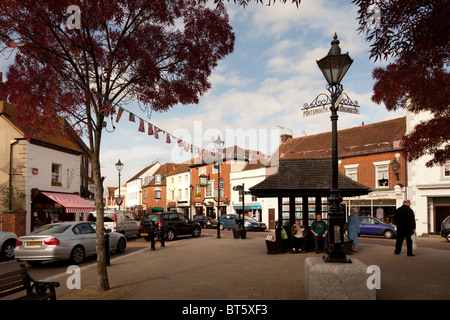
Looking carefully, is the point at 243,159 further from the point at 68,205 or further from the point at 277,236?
the point at 277,236

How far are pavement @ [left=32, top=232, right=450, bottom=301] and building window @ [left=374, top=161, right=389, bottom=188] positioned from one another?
17775mm

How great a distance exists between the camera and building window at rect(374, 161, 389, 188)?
28938mm

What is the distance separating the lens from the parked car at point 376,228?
22.9 m

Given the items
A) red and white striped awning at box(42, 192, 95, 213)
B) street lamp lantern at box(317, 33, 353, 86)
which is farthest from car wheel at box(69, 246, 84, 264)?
red and white striped awning at box(42, 192, 95, 213)

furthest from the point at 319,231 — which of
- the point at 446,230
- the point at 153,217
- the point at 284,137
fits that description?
the point at 284,137

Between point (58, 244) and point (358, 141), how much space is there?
27.5 m

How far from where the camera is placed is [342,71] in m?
6.93

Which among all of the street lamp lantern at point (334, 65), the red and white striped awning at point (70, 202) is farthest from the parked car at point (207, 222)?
the street lamp lantern at point (334, 65)

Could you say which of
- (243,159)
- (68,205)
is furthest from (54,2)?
(243,159)

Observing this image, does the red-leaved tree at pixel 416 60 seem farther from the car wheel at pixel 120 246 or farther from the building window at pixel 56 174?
the building window at pixel 56 174

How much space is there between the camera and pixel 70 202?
2288 centimetres

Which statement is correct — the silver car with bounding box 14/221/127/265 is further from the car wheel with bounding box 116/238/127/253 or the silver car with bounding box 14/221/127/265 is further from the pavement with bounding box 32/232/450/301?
the car wheel with bounding box 116/238/127/253

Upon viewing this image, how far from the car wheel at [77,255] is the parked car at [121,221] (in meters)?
7.62

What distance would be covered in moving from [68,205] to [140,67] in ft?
55.6
